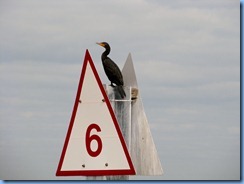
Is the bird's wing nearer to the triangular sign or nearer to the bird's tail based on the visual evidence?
the bird's tail

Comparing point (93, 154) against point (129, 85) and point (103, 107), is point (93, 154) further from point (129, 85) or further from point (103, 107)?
point (129, 85)

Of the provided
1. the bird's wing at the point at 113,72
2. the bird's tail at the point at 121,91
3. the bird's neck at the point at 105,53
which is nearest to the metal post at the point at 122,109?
the bird's tail at the point at 121,91

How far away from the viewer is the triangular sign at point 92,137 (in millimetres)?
4383

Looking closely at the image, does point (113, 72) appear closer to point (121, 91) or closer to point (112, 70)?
point (112, 70)

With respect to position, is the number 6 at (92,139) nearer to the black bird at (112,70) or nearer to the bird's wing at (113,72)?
the black bird at (112,70)

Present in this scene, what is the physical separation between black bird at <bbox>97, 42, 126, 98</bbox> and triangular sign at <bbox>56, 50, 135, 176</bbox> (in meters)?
1.20

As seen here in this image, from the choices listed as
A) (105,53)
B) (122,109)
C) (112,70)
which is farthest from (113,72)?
(122,109)

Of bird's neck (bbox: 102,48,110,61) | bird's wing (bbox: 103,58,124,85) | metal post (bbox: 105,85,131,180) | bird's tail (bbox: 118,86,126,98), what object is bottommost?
metal post (bbox: 105,85,131,180)

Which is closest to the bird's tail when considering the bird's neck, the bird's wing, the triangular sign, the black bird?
the black bird

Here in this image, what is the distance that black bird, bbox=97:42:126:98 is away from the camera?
601 cm

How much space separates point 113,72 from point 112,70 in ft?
0.22

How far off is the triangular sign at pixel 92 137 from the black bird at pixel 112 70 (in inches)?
47.3

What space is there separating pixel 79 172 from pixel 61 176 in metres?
0.18

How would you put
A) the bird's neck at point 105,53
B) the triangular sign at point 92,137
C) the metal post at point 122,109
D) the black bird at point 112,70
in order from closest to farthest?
the triangular sign at point 92,137 < the metal post at point 122,109 < the black bird at point 112,70 < the bird's neck at point 105,53
